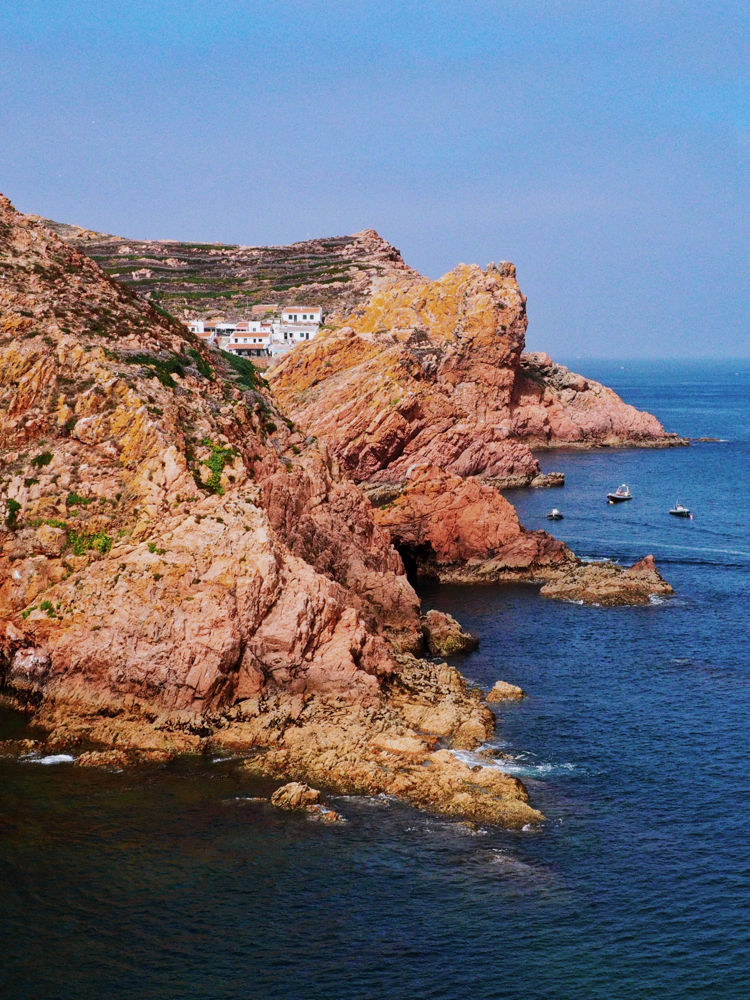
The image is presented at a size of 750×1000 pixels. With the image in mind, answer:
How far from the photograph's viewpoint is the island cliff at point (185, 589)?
50781 mm

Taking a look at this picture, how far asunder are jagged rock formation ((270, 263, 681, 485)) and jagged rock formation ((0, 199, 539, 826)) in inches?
2557

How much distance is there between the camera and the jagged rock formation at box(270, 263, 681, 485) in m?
134

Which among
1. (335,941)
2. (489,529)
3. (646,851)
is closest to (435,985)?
(335,941)

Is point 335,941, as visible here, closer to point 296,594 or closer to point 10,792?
point 10,792

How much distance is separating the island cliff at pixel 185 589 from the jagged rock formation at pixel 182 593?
0.11 m

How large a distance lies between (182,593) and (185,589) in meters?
0.29

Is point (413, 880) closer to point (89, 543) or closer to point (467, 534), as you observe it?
point (89, 543)

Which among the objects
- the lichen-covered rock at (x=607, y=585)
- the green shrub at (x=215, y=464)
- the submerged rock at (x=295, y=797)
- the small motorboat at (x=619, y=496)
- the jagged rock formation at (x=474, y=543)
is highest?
the green shrub at (x=215, y=464)

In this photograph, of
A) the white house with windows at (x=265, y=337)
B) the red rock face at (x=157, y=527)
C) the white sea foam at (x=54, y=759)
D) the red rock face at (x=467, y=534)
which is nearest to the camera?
the white sea foam at (x=54, y=759)

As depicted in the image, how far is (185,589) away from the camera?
5425 cm

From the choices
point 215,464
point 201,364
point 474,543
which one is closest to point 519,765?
point 215,464

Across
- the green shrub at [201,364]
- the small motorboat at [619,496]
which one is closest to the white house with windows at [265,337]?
the small motorboat at [619,496]

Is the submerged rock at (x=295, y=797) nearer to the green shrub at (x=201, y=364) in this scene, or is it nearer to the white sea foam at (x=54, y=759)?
the white sea foam at (x=54, y=759)

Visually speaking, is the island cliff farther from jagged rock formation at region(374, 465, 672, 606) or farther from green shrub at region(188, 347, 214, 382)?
jagged rock formation at region(374, 465, 672, 606)
